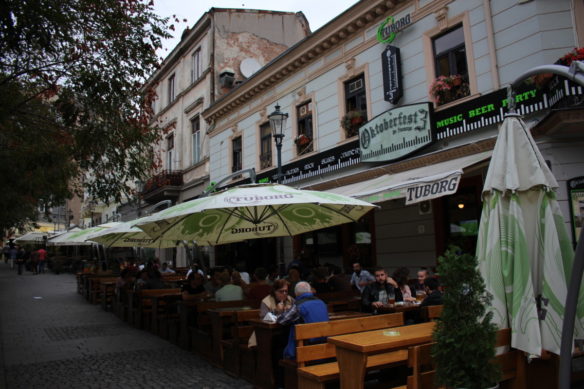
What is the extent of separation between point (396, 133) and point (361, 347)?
843cm

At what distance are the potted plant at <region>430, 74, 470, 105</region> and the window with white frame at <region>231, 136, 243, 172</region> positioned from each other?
1054 centimetres

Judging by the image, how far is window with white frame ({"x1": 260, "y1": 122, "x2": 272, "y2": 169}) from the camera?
57.0 feet

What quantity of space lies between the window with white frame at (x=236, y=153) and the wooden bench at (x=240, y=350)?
1332 cm

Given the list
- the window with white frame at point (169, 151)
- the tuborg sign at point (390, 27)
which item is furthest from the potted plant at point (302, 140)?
the window with white frame at point (169, 151)

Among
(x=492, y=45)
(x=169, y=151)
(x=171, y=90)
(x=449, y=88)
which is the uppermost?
(x=171, y=90)

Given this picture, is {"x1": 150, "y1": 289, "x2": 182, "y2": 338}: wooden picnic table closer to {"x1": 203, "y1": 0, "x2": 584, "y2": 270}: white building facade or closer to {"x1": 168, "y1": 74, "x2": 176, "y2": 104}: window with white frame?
{"x1": 203, "y1": 0, "x2": 584, "y2": 270}: white building facade

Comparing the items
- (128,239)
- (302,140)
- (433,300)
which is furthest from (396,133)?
(128,239)

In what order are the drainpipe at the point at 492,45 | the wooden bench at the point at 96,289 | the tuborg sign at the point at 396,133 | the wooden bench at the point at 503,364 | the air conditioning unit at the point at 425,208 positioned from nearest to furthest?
1. the wooden bench at the point at 503,364
2. the drainpipe at the point at 492,45
3. the tuborg sign at the point at 396,133
4. the air conditioning unit at the point at 425,208
5. the wooden bench at the point at 96,289

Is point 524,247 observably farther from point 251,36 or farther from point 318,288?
point 251,36

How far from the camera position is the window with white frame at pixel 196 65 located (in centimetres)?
2405

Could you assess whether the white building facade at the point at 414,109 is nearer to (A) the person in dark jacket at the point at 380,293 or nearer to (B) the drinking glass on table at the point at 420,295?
(B) the drinking glass on table at the point at 420,295

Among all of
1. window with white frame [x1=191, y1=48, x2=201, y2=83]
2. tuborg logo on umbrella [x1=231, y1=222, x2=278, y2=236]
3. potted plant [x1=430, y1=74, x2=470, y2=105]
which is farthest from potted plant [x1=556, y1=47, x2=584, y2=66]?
window with white frame [x1=191, y1=48, x2=201, y2=83]

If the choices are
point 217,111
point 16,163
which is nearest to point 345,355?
point 16,163

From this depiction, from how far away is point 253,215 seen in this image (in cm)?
846
